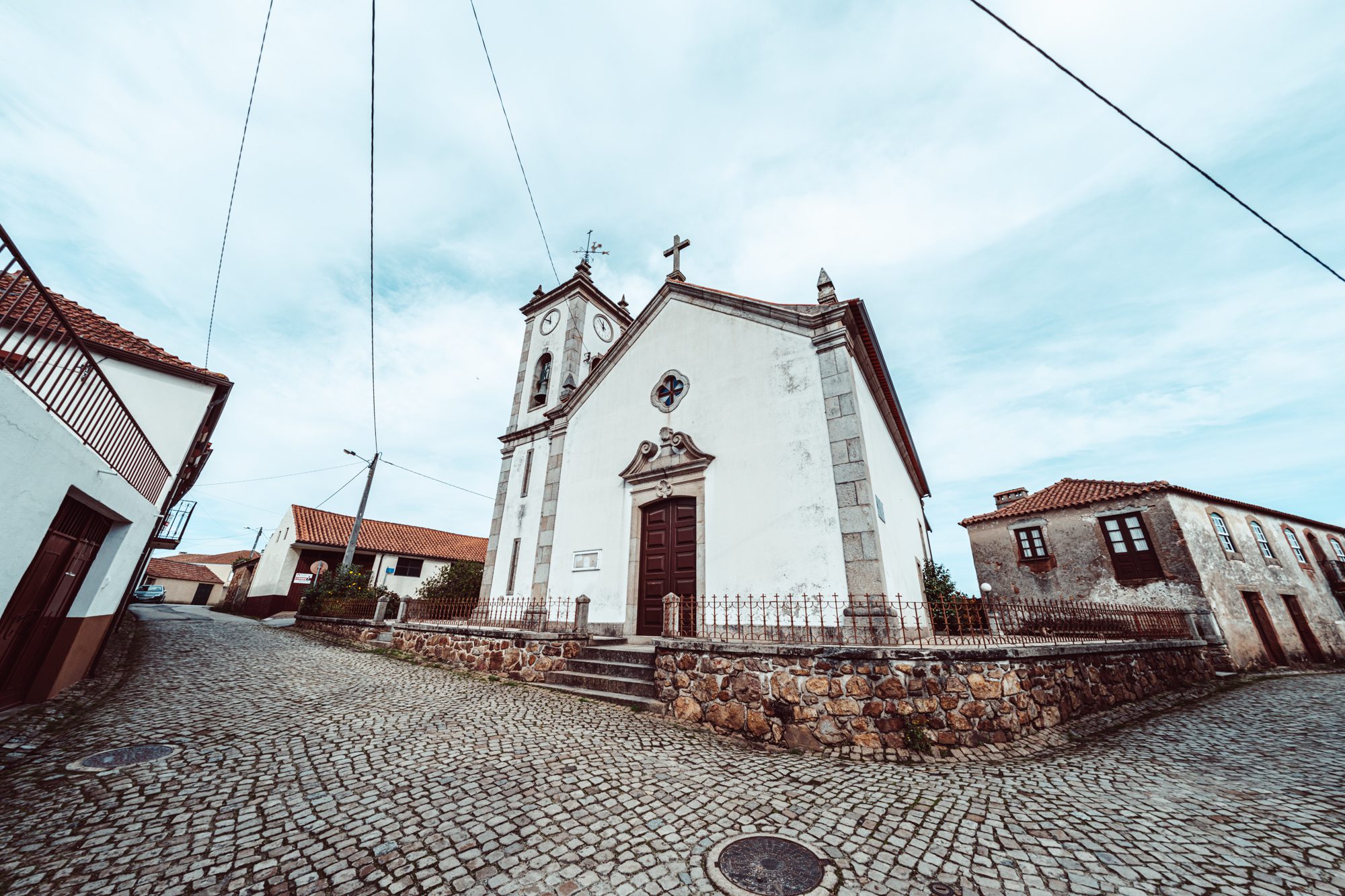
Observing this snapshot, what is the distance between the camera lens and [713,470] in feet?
29.7

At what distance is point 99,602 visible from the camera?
6516 millimetres

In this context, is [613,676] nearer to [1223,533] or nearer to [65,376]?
[65,376]

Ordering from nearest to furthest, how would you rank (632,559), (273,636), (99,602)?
(99,602)
(632,559)
(273,636)

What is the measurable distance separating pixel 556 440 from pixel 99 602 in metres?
7.78

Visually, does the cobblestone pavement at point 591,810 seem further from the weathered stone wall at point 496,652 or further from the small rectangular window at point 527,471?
the small rectangular window at point 527,471

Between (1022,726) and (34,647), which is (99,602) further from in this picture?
(1022,726)

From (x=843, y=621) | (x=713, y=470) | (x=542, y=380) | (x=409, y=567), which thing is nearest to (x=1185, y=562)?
(x=843, y=621)

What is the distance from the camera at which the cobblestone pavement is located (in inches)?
102

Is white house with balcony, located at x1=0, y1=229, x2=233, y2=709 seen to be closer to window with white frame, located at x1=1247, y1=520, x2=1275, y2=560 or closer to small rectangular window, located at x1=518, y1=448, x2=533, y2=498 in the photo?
small rectangular window, located at x1=518, y1=448, x2=533, y2=498

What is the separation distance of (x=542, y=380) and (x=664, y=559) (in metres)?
7.76

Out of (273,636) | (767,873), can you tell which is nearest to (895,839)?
(767,873)

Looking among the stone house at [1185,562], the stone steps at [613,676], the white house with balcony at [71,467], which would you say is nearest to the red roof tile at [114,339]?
the white house with balcony at [71,467]

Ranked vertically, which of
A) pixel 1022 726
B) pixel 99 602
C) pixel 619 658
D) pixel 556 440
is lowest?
pixel 1022 726

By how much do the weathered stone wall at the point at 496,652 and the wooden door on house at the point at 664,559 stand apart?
62.8 inches
